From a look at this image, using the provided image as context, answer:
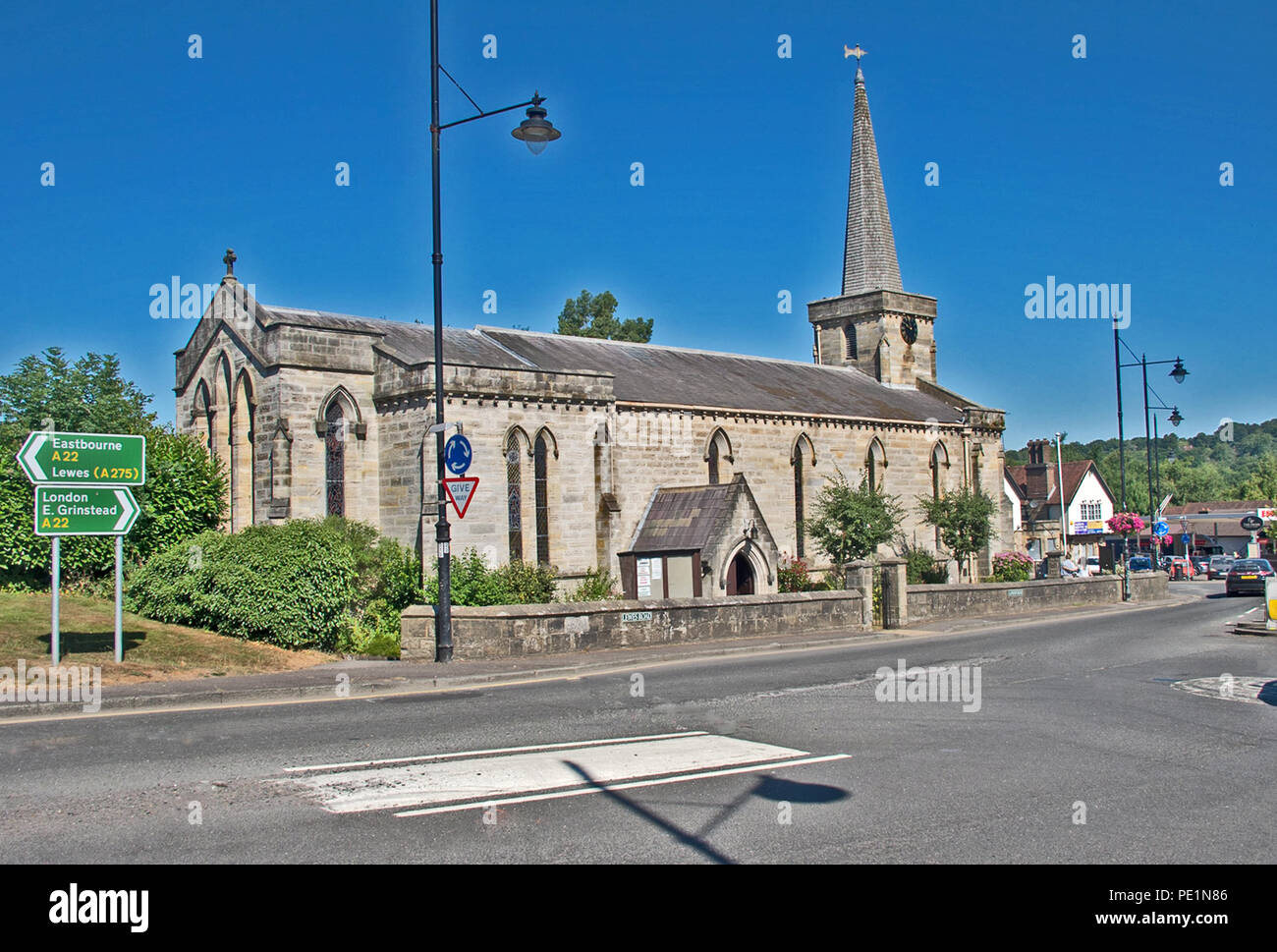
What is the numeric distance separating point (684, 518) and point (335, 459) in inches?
386

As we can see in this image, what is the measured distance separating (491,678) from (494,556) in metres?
11.8

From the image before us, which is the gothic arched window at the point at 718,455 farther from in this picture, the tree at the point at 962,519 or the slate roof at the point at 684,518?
the tree at the point at 962,519

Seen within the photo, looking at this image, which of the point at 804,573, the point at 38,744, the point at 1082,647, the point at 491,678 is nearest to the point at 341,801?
the point at 38,744

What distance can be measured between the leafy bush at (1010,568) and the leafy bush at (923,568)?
2634 millimetres

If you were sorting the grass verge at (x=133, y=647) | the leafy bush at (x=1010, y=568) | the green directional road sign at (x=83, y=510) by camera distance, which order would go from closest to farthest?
the green directional road sign at (x=83, y=510) → the grass verge at (x=133, y=647) → the leafy bush at (x=1010, y=568)

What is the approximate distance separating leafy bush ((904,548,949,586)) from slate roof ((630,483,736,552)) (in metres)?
10.4

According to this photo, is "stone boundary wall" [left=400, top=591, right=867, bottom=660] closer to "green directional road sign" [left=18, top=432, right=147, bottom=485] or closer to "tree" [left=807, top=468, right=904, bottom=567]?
"green directional road sign" [left=18, top=432, right=147, bottom=485]

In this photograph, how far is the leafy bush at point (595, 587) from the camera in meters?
27.9

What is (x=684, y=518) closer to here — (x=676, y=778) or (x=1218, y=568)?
(x=676, y=778)

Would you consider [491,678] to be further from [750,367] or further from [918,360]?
[918,360]

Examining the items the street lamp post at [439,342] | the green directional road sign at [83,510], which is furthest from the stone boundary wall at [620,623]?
the green directional road sign at [83,510]

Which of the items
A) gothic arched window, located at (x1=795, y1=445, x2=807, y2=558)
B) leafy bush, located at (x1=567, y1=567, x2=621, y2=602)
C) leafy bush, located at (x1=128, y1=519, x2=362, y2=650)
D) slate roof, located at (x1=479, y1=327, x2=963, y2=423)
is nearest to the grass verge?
leafy bush, located at (x1=128, y1=519, x2=362, y2=650)

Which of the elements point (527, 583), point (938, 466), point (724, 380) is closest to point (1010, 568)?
point (938, 466)

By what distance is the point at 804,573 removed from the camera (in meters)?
34.3
